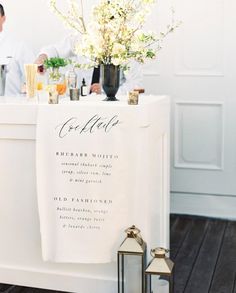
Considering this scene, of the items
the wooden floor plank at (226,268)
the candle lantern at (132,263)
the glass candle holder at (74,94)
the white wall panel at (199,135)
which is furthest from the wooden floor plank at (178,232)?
the glass candle holder at (74,94)

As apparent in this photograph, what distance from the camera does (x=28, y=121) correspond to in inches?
106

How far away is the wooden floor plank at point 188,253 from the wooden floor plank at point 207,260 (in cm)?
2

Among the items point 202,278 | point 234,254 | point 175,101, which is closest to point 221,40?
point 175,101

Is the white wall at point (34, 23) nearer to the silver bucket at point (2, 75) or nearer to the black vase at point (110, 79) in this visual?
the silver bucket at point (2, 75)

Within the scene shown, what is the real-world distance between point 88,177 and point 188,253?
1.18m

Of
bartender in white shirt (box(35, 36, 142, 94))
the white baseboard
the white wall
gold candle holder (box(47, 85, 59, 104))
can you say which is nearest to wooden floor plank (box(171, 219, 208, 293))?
the white baseboard

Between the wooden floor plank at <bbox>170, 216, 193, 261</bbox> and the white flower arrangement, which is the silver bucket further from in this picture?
the wooden floor plank at <bbox>170, 216, 193, 261</bbox>

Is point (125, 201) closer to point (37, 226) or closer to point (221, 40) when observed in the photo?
point (37, 226)

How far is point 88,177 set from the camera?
104 inches

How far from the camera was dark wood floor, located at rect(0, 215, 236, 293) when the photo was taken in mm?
3092

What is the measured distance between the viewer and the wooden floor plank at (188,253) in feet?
10.4

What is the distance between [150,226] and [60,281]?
482 mm

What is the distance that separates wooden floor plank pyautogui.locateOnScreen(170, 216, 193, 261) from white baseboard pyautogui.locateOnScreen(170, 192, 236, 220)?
11 cm

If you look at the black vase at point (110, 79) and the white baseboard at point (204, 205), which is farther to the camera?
the white baseboard at point (204, 205)
